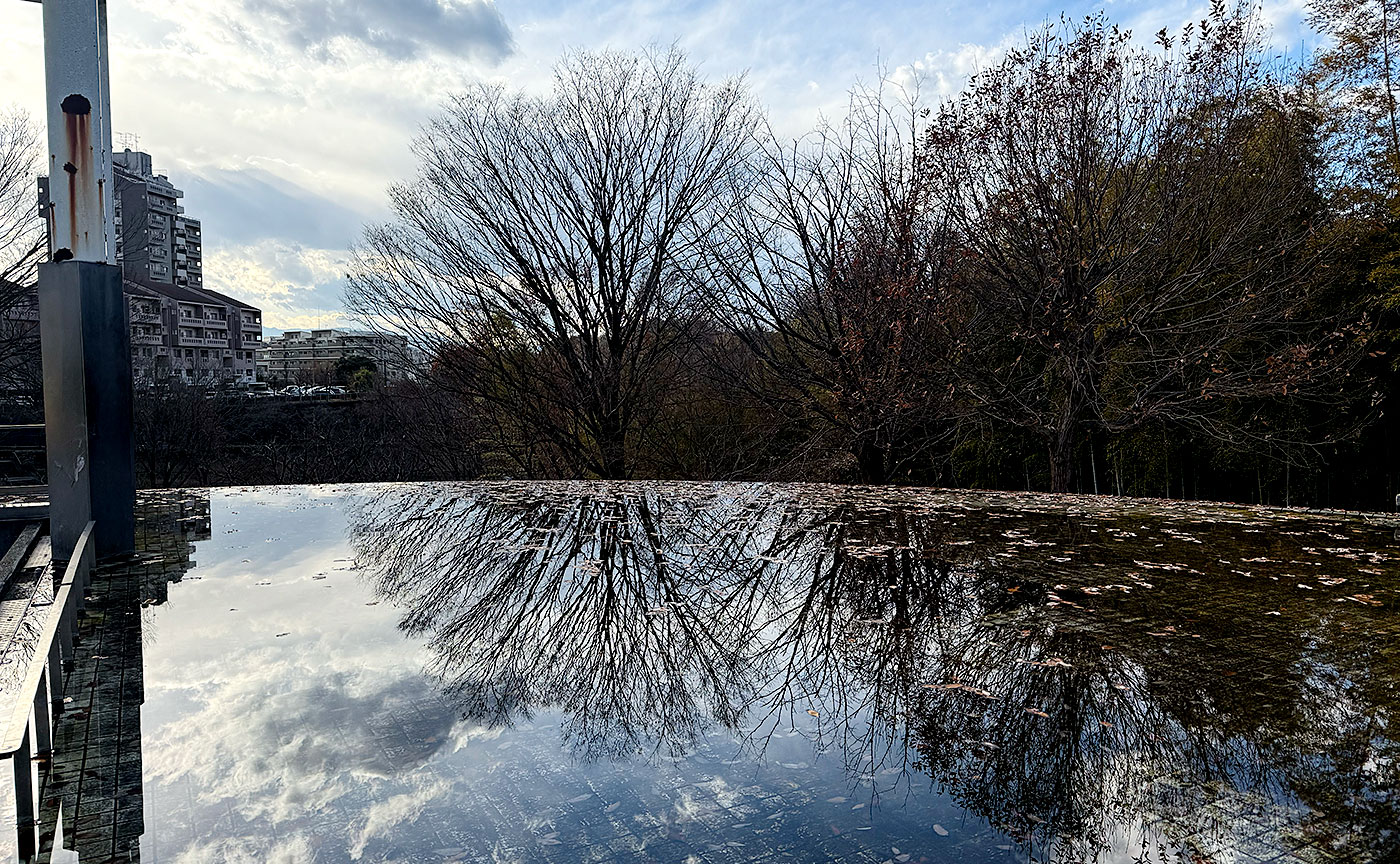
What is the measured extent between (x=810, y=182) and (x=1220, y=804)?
10160mm

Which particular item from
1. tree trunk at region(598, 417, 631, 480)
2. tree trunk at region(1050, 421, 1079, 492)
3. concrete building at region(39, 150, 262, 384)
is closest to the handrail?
tree trunk at region(1050, 421, 1079, 492)

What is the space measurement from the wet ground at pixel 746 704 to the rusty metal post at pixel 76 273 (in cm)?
76

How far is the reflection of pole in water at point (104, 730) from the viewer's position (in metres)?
2.24

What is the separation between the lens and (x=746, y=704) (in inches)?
129

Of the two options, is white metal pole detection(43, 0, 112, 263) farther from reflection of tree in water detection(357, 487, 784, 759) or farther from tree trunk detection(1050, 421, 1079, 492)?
tree trunk detection(1050, 421, 1079, 492)

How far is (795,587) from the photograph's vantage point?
194 inches

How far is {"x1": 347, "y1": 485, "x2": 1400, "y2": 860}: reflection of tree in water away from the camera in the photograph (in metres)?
2.49

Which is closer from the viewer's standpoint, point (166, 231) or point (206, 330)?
point (206, 330)

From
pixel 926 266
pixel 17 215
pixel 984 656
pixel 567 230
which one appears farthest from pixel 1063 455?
pixel 17 215

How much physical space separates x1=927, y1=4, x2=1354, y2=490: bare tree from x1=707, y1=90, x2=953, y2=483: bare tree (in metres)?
0.68

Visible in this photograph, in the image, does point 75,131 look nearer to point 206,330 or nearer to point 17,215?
point 17,215

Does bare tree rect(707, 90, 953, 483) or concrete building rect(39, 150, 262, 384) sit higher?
concrete building rect(39, 150, 262, 384)

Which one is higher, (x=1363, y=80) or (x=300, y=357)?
(x=300, y=357)

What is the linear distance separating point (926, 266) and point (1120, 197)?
2232 mm
